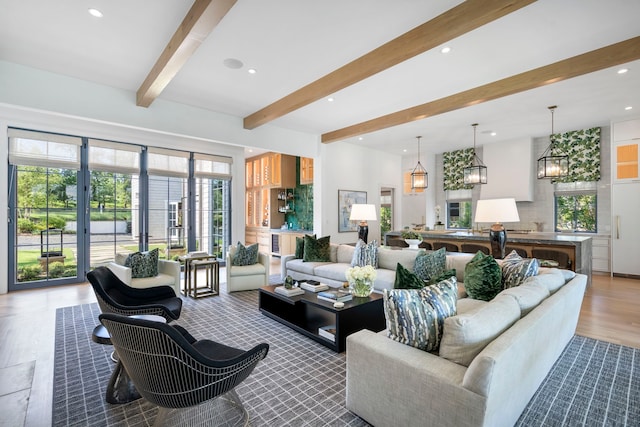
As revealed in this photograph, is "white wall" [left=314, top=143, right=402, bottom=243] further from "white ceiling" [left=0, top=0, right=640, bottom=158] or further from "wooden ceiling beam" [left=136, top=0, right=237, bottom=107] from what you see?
"wooden ceiling beam" [left=136, top=0, right=237, bottom=107]

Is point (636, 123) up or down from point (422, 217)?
up

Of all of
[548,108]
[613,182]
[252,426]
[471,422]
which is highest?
[548,108]

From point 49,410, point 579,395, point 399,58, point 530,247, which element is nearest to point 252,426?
point 49,410

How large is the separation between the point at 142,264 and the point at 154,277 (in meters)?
0.24

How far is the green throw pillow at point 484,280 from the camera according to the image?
2.85m

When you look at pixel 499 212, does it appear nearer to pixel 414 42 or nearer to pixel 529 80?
pixel 529 80

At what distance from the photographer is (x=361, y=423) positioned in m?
1.85

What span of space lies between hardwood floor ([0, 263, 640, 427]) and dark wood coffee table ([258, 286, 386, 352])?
1.98 meters

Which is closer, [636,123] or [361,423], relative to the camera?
[361,423]

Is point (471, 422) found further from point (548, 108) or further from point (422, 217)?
point (422, 217)

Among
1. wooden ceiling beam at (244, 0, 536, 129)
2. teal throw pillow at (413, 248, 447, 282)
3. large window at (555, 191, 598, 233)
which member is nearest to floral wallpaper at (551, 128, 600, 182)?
large window at (555, 191, 598, 233)

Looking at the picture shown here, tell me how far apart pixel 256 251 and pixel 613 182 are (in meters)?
6.73

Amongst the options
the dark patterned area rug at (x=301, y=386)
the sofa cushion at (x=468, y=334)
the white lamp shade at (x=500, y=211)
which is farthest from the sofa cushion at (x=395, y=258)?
the sofa cushion at (x=468, y=334)

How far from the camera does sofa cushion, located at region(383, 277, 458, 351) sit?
1716mm
